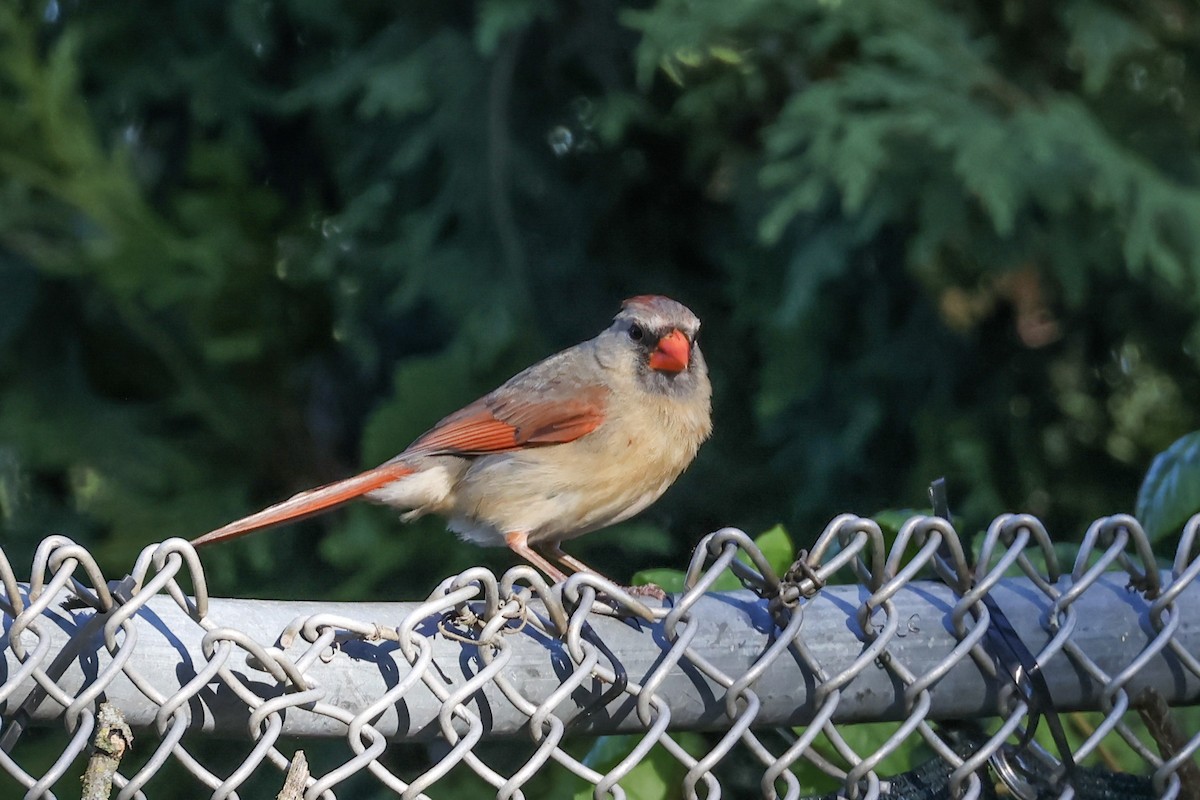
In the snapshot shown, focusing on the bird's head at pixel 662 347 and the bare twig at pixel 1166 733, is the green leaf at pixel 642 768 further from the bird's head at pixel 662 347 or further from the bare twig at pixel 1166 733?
the bird's head at pixel 662 347

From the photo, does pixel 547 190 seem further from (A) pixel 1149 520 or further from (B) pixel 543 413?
(A) pixel 1149 520

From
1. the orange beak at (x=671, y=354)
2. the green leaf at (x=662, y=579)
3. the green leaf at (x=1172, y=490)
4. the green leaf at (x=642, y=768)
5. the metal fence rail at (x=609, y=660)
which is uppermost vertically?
the metal fence rail at (x=609, y=660)

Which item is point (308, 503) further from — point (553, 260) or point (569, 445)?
point (553, 260)

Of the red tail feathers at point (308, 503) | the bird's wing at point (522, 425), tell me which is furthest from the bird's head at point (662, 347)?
the red tail feathers at point (308, 503)

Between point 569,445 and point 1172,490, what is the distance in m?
1.23

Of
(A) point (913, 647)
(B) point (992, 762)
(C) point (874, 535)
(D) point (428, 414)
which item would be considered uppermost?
(C) point (874, 535)

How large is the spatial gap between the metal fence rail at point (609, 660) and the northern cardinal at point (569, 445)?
44.9 inches

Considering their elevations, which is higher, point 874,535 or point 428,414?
point 874,535

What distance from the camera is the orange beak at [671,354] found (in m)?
2.93

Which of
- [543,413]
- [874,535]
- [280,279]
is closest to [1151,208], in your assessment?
[543,413]

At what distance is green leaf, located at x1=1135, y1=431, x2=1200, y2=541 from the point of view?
87.4 inches

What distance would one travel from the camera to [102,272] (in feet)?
11.4

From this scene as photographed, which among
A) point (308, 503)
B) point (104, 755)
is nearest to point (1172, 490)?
point (308, 503)

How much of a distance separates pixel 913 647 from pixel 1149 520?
935 mm
